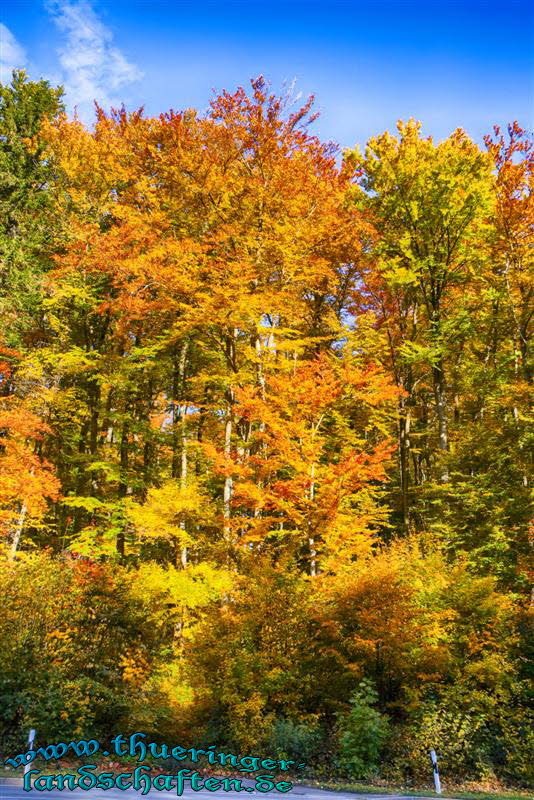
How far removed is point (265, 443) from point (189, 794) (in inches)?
407

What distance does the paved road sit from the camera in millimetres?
6281

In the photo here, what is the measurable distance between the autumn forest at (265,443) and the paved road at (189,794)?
4.46 ft

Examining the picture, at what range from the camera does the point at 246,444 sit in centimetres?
1592

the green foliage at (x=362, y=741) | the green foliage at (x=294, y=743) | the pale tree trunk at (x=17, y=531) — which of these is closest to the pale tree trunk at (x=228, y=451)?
the green foliage at (x=294, y=743)

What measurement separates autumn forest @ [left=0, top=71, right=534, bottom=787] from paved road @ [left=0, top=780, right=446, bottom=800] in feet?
4.46

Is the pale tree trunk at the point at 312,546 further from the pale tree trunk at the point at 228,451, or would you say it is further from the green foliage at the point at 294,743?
the green foliage at the point at 294,743

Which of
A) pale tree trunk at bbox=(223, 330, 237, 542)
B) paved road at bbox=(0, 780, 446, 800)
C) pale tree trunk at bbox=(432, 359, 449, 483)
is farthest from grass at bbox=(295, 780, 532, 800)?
pale tree trunk at bbox=(432, 359, 449, 483)

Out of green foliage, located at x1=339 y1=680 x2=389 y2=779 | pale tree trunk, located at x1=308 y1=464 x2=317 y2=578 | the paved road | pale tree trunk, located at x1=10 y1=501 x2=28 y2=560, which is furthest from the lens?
pale tree trunk, located at x1=10 y1=501 x2=28 y2=560

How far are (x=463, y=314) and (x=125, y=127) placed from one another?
16010mm

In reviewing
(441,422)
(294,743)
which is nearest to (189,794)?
(294,743)

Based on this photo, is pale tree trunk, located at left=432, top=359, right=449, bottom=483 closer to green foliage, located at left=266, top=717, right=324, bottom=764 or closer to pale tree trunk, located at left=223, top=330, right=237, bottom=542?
pale tree trunk, located at left=223, top=330, right=237, bottom=542

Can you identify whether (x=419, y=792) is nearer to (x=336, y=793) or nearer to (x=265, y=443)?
(x=336, y=793)

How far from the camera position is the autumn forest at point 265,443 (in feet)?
33.9

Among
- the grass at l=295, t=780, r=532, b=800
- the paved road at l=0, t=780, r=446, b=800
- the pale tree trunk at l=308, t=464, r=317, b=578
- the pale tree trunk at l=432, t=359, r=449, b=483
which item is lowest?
the grass at l=295, t=780, r=532, b=800
